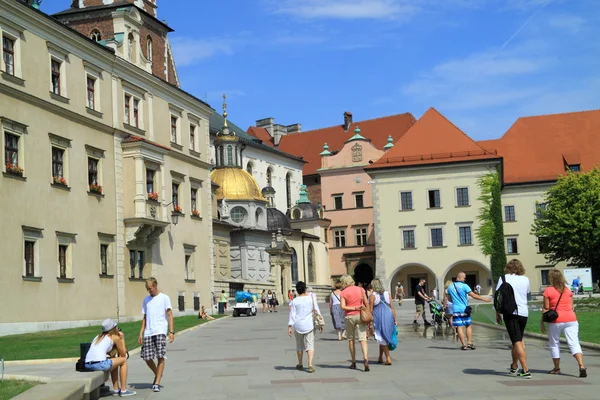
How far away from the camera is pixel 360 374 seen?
49.5 feet

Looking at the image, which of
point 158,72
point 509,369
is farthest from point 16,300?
point 509,369

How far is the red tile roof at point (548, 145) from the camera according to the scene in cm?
7494

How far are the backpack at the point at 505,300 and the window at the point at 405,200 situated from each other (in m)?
54.9

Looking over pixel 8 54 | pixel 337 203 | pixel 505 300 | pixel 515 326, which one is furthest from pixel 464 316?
pixel 337 203

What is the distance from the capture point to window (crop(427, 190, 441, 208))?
6838 centimetres

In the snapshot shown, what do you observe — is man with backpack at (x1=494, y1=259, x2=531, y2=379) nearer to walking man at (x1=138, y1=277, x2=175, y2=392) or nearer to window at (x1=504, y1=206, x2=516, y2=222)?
walking man at (x1=138, y1=277, x2=175, y2=392)

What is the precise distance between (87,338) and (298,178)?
2858 inches

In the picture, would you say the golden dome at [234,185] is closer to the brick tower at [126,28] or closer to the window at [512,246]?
the window at [512,246]

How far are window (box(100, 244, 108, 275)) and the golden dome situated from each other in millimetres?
30218

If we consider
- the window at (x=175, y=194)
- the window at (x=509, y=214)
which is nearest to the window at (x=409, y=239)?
the window at (x=509, y=214)

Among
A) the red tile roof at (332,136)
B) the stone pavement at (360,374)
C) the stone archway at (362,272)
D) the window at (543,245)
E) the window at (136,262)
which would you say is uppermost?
the red tile roof at (332,136)

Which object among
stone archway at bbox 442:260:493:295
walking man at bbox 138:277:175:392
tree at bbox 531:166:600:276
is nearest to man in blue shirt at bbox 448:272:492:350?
walking man at bbox 138:277:175:392

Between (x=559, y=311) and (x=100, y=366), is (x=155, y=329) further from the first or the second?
(x=559, y=311)

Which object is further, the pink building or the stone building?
the pink building
